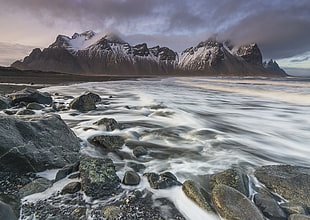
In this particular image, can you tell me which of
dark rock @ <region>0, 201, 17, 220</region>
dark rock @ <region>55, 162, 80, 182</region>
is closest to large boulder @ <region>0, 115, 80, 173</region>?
dark rock @ <region>55, 162, 80, 182</region>

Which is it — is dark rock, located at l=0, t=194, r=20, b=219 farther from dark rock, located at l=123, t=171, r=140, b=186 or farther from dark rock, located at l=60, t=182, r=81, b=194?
dark rock, located at l=123, t=171, r=140, b=186

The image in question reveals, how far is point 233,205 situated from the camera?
2775 mm

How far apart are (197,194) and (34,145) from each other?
301cm

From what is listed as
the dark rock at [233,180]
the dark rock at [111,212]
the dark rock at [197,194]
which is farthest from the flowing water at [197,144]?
the dark rock at [111,212]

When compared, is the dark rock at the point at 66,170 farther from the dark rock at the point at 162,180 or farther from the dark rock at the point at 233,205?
the dark rock at the point at 233,205

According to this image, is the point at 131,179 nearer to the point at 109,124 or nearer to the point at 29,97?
the point at 109,124

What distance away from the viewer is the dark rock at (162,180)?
348 cm

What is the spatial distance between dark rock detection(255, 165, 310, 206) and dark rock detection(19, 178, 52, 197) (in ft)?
12.3

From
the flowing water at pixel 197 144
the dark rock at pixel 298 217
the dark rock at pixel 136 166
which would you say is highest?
the dark rock at pixel 298 217

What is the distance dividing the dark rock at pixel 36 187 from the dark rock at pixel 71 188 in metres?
0.30

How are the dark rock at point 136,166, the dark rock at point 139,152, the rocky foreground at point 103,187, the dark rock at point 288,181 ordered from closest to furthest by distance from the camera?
the rocky foreground at point 103,187 → the dark rock at point 288,181 → the dark rock at point 136,166 → the dark rock at point 139,152

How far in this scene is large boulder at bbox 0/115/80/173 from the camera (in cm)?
334

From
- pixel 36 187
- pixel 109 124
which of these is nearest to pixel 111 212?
pixel 36 187

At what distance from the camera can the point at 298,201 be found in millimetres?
3139
